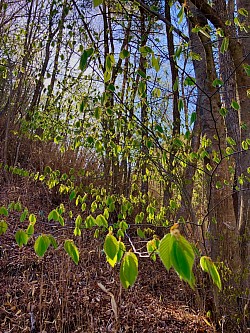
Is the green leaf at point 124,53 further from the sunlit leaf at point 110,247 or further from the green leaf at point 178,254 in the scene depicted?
the green leaf at point 178,254

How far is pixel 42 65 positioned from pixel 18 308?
395 cm

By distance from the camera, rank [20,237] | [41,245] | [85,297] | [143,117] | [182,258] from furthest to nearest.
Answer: [143,117]
[85,297]
[20,237]
[41,245]
[182,258]

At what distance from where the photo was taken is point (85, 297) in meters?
2.87

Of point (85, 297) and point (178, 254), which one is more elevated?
point (178, 254)

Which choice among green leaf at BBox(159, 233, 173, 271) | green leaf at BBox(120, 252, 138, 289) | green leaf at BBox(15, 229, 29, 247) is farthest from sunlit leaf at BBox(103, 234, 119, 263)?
green leaf at BBox(15, 229, 29, 247)

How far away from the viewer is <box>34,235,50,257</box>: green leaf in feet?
3.76

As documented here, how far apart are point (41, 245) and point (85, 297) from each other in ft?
6.31

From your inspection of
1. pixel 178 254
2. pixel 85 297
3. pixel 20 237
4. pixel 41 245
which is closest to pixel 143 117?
pixel 85 297

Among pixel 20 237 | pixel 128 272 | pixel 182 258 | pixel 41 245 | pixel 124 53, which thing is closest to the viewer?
pixel 182 258

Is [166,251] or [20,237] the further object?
[20,237]

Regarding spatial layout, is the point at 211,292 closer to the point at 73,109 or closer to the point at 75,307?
the point at 75,307

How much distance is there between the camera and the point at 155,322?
2.72 meters

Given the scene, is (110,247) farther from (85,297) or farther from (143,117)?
(143,117)

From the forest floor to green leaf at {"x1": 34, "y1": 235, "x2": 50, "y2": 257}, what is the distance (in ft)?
2.94
